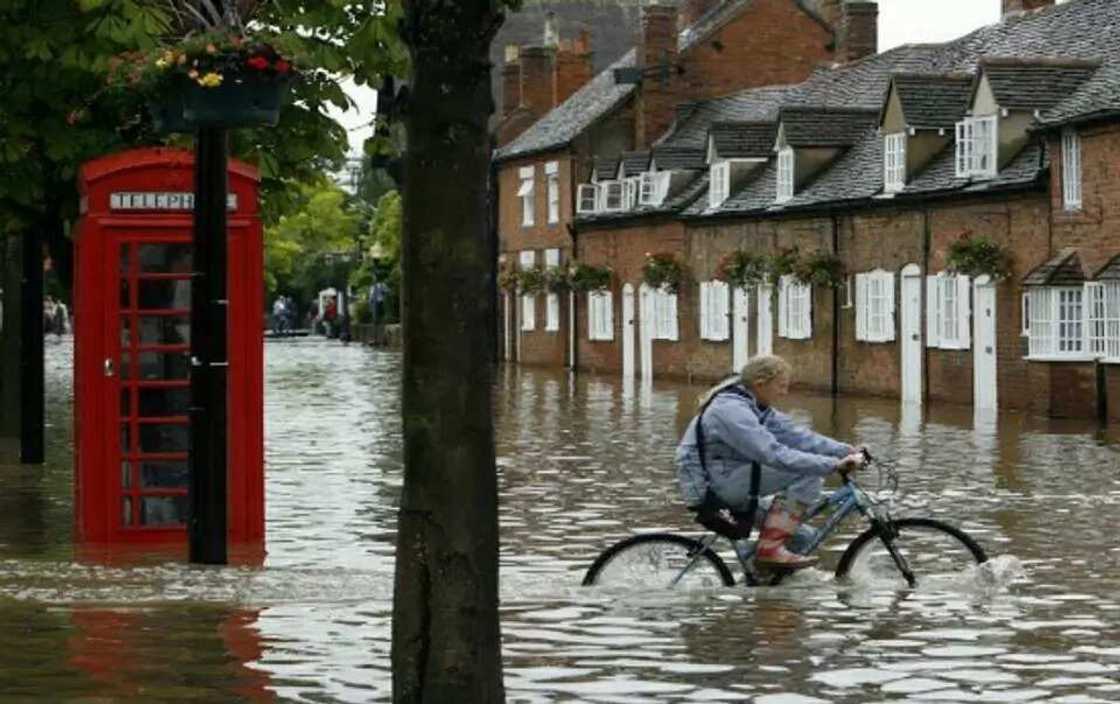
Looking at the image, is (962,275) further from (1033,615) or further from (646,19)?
(1033,615)

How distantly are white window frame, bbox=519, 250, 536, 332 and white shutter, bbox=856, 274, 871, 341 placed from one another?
79.7 ft

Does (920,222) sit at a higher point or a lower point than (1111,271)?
higher

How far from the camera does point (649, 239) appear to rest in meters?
63.3

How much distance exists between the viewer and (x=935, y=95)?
48281mm

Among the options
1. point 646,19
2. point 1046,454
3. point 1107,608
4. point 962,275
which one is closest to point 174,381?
point 1107,608

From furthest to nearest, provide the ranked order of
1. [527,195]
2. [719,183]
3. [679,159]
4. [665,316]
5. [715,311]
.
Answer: [527,195] < [679,159] < [665,316] < [719,183] < [715,311]

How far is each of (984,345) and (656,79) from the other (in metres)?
26.3

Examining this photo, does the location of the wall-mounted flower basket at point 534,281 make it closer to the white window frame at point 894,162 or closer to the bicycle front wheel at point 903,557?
the white window frame at point 894,162

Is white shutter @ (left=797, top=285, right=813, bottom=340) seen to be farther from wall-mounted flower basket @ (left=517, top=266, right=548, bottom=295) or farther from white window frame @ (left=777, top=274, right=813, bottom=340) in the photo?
wall-mounted flower basket @ (left=517, top=266, right=548, bottom=295)

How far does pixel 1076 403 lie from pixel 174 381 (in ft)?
79.7

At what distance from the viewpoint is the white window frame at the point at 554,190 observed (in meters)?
71.7

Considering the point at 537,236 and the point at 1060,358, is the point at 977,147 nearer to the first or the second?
the point at 1060,358

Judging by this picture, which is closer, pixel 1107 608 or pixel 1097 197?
pixel 1107 608

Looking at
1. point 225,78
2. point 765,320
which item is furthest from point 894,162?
→ point 225,78
